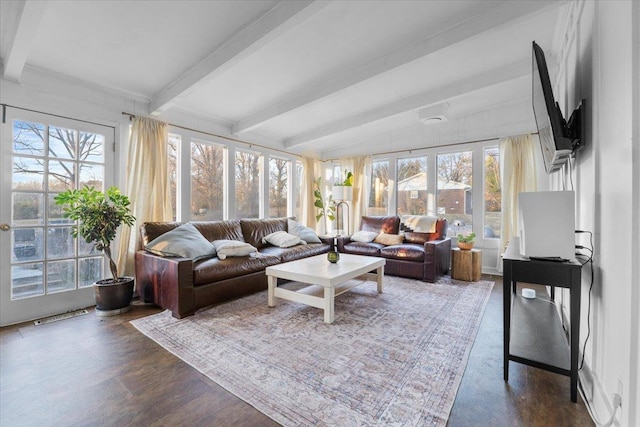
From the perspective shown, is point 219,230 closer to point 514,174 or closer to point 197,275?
point 197,275

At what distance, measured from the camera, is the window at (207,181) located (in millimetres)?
4195

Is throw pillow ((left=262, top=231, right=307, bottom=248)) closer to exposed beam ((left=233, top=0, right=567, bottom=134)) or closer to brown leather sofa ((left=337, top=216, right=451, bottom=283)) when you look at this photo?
brown leather sofa ((left=337, top=216, right=451, bottom=283))

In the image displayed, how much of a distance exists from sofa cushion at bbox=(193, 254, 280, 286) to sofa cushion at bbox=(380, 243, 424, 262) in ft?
5.64

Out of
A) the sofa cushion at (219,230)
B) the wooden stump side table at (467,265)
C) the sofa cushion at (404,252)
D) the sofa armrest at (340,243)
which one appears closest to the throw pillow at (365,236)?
the sofa armrest at (340,243)

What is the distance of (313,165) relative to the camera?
6062mm

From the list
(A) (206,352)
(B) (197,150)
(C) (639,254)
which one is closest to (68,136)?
(B) (197,150)

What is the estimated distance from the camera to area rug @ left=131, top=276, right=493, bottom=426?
1.48 m

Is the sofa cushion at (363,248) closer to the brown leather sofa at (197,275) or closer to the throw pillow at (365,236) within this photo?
the throw pillow at (365,236)

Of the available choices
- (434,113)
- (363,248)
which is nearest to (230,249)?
(363,248)

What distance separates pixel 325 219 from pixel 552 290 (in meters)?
4.26

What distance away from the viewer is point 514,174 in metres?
4.23

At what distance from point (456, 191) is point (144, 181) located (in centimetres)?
477

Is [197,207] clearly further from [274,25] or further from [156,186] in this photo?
[274,25]

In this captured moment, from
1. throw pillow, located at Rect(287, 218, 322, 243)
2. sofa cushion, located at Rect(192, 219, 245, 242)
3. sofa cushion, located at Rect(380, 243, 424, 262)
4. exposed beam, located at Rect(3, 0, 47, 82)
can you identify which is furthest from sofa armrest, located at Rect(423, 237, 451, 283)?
exposed beam, located at Rect(3, 0, 47, 82)
